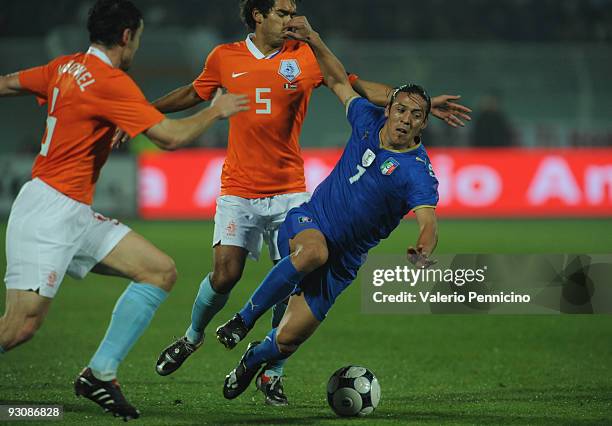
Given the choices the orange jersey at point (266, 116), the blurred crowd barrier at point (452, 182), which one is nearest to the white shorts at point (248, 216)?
the orange jersey at point (266, 116)

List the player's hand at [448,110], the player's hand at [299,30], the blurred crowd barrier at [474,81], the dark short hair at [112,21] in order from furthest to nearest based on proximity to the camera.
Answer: the blurred crowd barrier at [474,81] → the player's hand at [299,30] → the player's hand at [448,110] → the dark short hair at [112,21]

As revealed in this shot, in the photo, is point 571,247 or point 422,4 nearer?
point 571,247

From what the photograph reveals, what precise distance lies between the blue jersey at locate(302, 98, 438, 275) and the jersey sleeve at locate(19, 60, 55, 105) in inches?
74.6

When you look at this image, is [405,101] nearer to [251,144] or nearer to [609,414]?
[251,144]

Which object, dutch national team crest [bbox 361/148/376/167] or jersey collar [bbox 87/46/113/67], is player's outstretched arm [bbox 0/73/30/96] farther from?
dutch national team crest [bbox 361/148/376/167]

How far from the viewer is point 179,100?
7602 millimetres

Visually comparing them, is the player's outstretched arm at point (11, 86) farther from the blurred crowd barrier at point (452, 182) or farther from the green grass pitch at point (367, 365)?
the blurred crowd barrier at point (452, 182)

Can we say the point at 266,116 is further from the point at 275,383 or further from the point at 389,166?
the point at 275,383

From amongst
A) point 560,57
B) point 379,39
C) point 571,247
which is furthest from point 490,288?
point 379,39

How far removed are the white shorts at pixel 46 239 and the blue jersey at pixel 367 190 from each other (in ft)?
5.11

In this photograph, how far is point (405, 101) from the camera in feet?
21.6

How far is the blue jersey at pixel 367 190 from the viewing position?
259 inches

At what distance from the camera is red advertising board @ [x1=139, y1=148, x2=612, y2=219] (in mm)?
20156

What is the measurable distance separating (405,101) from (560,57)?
18.6 m
